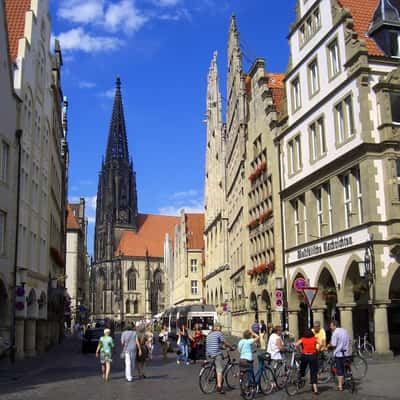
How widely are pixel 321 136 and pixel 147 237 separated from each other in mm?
110958

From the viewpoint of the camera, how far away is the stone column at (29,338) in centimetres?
3106

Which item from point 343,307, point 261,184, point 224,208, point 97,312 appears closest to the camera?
point 343,307

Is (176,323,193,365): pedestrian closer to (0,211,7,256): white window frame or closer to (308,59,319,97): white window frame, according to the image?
(0,211,7,256): white window frame

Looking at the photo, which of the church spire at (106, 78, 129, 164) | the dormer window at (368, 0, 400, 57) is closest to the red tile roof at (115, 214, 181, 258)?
the church spire at (106, 78, 129, 164)

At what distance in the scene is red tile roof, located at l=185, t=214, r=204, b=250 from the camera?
268 ft

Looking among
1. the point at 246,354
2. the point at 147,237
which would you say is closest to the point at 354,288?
the point at 246,354

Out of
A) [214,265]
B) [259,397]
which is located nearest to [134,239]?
→ [214,265]

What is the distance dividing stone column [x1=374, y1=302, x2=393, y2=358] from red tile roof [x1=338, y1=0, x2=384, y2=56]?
10921mm

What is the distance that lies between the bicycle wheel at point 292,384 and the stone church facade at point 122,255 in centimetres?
11503

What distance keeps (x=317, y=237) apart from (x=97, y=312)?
347ft

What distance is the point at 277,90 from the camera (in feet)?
129

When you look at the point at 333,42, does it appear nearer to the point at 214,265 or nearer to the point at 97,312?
the point at 214,265

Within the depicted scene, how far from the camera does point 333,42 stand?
28.2m

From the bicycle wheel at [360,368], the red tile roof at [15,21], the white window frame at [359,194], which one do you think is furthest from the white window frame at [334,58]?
the red tile roof at [15,21]
